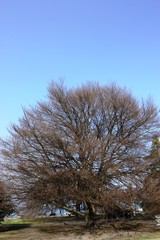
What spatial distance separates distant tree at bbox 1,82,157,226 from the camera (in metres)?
17.6

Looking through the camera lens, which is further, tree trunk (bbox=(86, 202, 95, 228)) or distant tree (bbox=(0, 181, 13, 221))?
tree trunk (bbox=(86, 202, 95, 228))

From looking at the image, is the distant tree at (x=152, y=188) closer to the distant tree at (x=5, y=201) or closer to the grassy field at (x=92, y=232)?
the grassy field at (x=92, y=232)

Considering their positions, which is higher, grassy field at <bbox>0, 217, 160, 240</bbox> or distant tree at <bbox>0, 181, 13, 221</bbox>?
distant tree at <bbox>0, 181, 13, 221</bbox>

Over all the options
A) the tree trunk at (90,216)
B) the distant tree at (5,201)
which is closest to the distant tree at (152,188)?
the tree trunk at (90,216)

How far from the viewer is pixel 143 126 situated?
69.1 feet

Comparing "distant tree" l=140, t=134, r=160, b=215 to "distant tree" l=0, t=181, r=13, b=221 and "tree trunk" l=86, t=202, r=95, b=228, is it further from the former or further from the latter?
"distant tree" l=0, t=181, r=13, b=221

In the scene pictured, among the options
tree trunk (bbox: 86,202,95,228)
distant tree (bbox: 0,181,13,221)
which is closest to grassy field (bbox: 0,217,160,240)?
tree trunk (bbox: 86,202,95,228)

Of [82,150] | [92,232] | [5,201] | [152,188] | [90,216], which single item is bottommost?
[92,232]

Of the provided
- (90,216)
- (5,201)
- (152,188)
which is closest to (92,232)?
(90,216)

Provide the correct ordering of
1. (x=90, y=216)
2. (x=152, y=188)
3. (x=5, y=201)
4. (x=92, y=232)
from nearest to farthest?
(x=152, y=188)
(x=92, y=232)
(x=5, y=201)
(x=90, y=216)

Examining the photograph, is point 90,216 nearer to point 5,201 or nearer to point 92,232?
point 92,232

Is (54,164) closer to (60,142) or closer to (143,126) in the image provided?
(60,142)

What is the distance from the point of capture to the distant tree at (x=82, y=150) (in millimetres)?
17578

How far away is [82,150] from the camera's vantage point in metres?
18.1
